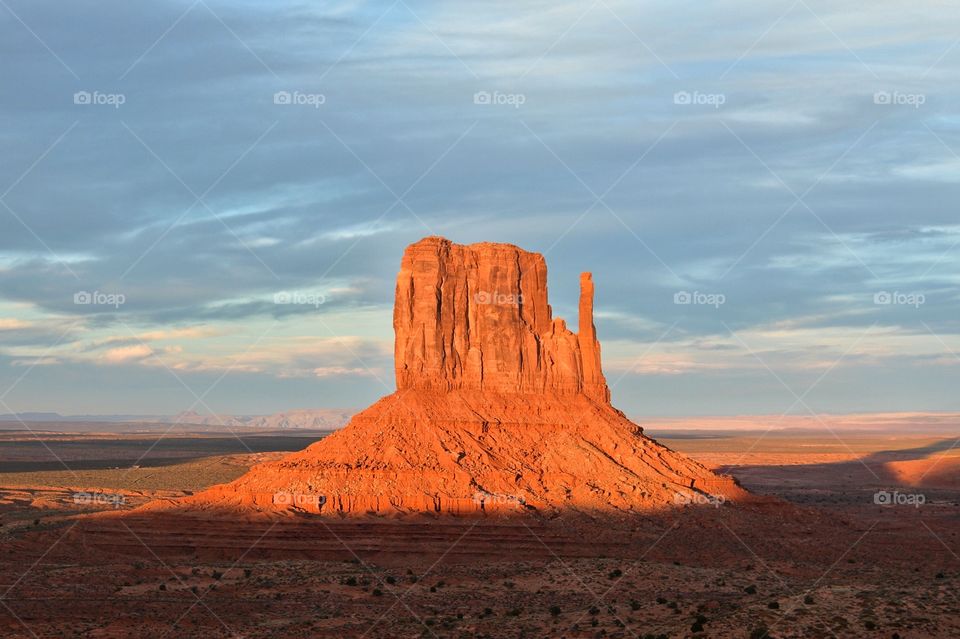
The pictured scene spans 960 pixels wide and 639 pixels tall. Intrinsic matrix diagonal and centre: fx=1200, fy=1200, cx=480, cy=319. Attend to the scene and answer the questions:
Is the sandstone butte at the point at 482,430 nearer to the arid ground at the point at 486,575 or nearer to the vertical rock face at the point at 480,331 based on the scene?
the vertical rock face at the point at 480,331

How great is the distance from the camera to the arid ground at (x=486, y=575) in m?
45.2

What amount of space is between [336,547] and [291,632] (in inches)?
925

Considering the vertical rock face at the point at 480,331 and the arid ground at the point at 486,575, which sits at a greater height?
the vertical rock face at the point at 480,331

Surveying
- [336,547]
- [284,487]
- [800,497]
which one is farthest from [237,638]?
[800,497]

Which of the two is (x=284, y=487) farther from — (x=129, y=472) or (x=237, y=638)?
(x=129, y=472)

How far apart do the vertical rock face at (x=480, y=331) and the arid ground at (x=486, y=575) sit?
44.8 ft

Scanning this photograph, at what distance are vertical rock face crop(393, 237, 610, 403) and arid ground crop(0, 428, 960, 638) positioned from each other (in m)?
13.7

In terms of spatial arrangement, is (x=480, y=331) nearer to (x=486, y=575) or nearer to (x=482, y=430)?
(x=482, y=430)

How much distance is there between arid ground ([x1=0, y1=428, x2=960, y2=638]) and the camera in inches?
1778

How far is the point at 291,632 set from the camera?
2024 inches

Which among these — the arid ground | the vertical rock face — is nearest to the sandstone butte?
the vertical rock face

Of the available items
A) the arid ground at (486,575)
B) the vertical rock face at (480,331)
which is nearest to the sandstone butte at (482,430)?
the vertical rock face at (480,331)

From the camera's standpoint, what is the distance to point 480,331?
87.9 m

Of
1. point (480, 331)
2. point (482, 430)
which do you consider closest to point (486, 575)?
point (482, 430)
